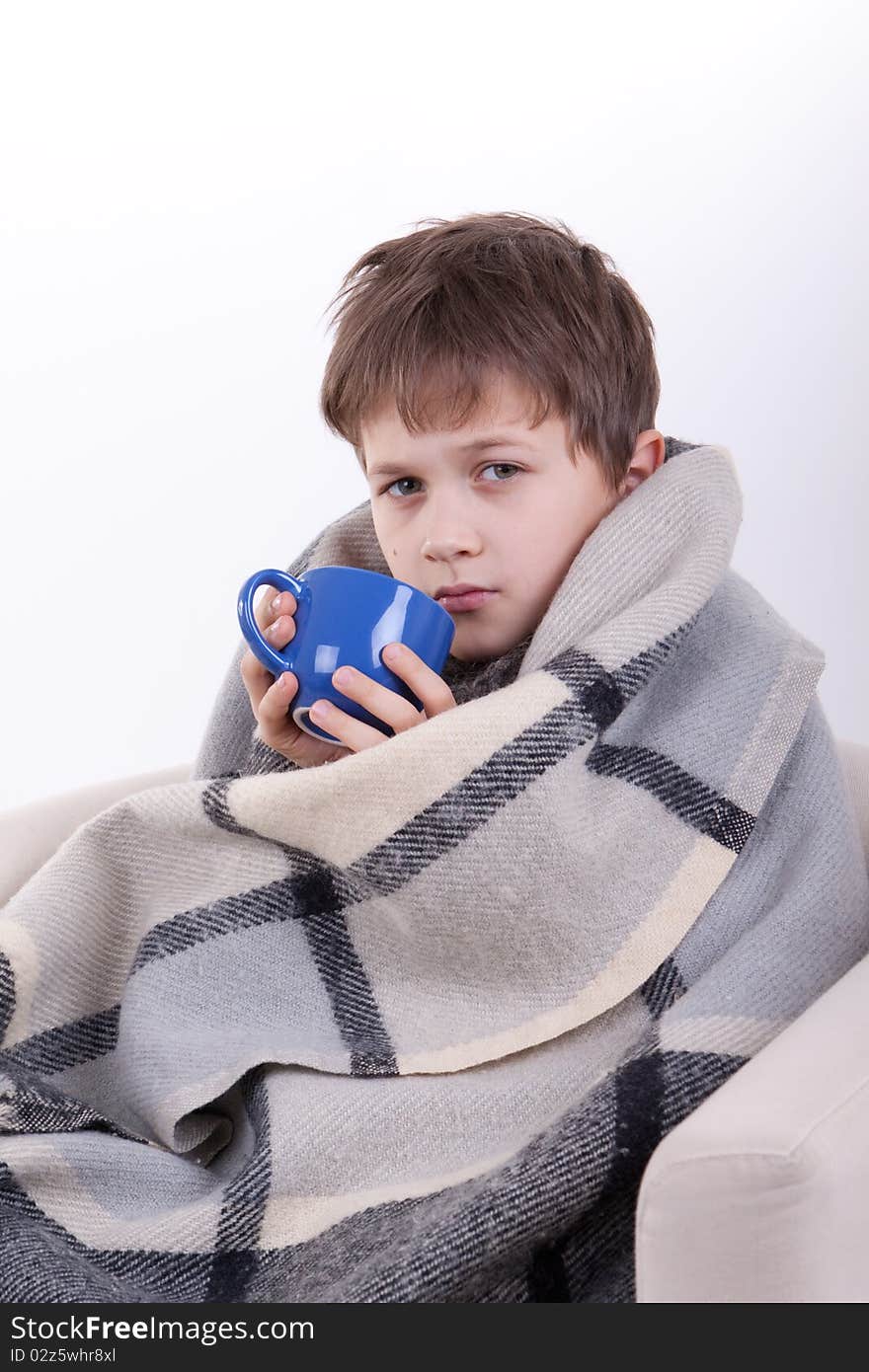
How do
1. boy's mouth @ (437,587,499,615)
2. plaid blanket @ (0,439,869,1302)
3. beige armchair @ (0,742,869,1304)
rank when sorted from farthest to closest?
boy's mouth @ (437,587,499,615) < plaid blanket @ (0,439,869,1302) < beige armchair @ (0,742,869,1304)

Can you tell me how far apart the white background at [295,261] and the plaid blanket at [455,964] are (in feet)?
2.45

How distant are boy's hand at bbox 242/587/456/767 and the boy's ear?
0.24m

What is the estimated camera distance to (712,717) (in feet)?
3.12

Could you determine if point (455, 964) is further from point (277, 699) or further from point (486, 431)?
point (486, 431)

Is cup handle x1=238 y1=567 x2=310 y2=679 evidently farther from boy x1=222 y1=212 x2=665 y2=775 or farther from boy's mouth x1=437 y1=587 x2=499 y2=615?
boy's mouth x1=437 y1=587 x2=499 y2=615

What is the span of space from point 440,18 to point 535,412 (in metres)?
0.96

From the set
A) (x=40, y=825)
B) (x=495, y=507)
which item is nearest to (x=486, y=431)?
(x=495, y=507)

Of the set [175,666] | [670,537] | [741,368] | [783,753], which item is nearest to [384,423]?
[670,537]

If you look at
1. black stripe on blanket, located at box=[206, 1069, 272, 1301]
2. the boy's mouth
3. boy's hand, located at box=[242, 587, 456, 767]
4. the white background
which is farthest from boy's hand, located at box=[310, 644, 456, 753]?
the white background

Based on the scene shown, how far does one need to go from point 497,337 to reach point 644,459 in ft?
0.50

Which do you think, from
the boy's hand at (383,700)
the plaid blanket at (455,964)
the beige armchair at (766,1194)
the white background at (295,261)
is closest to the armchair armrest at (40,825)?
the plaid blanket at (455,964)

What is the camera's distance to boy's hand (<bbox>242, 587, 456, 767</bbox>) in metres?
0.93

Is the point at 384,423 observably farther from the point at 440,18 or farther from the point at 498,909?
the point at 440,18

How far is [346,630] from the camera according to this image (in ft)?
3.09
